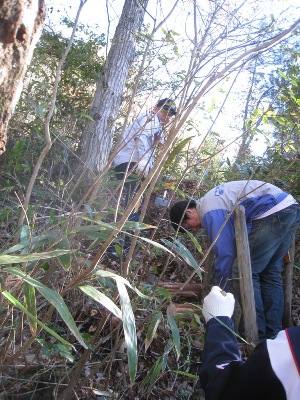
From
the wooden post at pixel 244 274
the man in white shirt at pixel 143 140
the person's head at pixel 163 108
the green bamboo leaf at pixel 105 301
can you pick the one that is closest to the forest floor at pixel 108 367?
the wooden post at pixel 244 274

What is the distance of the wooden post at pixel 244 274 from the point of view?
9.64ft

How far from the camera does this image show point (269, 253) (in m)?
3.35

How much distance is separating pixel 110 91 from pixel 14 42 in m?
4.75

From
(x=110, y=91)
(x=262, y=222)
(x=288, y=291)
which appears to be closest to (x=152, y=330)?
(x=262, y=222)

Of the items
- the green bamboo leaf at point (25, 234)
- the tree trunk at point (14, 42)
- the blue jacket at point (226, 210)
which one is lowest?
the green bamboo leaf at point (25, 234)

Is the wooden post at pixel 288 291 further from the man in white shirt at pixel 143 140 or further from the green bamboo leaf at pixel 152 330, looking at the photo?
the green bamboo leaf at pixel 152 330

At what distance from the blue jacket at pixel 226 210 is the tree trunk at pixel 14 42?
6.38 ft

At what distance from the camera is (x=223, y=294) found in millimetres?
2205

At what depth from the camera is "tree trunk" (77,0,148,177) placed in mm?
5637

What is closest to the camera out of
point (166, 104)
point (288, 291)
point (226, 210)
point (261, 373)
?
point (261, 373)

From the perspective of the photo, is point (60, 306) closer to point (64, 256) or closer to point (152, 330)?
point (64, 256)

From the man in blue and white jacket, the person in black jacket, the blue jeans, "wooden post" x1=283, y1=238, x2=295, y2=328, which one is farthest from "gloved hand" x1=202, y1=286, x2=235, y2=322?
"wooden post" x1=283, y1=238, x2=295, y2=328

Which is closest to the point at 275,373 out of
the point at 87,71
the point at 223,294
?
the point at 223,294

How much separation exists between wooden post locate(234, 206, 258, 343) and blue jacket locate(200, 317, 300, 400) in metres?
1.42
